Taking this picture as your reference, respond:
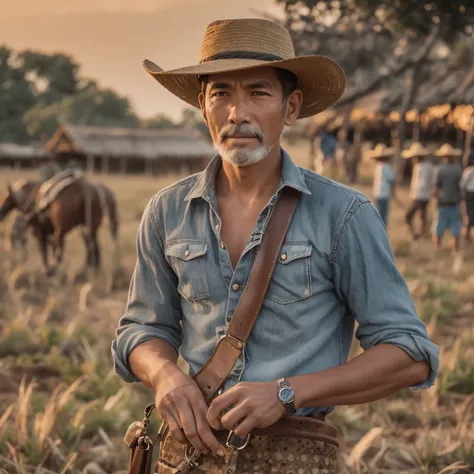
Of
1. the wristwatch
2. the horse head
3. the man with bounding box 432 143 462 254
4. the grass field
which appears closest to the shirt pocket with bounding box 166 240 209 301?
the wristwatch

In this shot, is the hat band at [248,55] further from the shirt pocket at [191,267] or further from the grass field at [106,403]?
the grass field at [106,403]

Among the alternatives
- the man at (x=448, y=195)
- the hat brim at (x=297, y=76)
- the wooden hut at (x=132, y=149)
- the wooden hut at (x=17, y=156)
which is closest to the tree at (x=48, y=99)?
the wooden hut at (x=17, y=156)

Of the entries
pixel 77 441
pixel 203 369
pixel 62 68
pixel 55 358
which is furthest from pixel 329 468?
pixel 62 68

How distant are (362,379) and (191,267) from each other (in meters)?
0.56

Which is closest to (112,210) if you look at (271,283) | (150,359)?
(150,359)

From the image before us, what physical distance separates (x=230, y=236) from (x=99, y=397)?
3.45 meters

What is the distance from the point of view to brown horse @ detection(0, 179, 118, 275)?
11.0 m

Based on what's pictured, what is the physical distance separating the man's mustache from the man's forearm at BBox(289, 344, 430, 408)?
651mm

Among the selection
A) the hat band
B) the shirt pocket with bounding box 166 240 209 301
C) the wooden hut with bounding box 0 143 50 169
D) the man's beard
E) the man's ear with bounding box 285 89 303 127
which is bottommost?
the wooden hut with bounding box 0 143 50 169

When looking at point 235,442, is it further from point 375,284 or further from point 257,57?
point 257,57

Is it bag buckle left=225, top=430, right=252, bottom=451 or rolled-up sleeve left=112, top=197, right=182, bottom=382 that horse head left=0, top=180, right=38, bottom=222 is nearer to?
rolled-up sleeve left=112, top=197, right=182, bottom=382

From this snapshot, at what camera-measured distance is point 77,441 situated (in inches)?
159

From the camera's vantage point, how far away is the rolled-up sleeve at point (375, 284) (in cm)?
193

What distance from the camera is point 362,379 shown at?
6.17 ft
